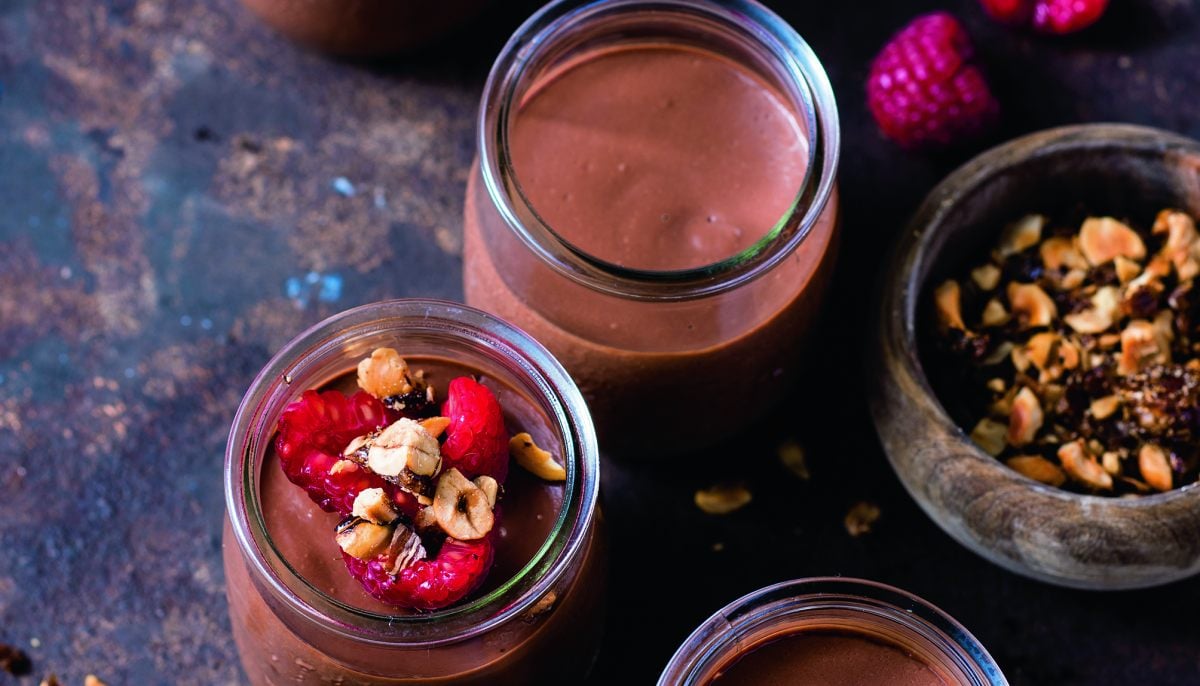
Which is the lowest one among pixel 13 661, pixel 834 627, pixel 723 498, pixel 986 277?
pixel 13 661

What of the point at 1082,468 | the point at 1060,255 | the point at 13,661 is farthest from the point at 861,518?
the point at 13,661

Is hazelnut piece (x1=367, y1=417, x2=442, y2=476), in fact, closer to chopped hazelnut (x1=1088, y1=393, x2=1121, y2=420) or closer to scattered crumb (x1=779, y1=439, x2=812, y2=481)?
scattered crumb (x1=779, y1=439, x2=812, y2=481)

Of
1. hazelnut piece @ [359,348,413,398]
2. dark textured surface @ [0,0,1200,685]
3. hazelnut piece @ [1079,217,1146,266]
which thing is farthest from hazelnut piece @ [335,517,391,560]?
hazelnut piece @ [1079,217,1146,266]

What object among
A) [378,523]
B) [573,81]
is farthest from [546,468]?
[573,81]

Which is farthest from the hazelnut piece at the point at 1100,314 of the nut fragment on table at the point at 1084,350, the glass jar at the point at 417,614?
the glass jar at the point at 417,614

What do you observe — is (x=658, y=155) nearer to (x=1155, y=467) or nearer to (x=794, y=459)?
(x=794, y=459)

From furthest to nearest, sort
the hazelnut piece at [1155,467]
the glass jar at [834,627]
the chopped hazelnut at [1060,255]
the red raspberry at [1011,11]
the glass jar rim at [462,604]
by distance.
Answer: the red raspberry at [1011,11], the chopped hazelnut at [1060,255], the hazelnut piece at [1155,467], the glass jar at [834,627], the glass jar rim at [462,604]

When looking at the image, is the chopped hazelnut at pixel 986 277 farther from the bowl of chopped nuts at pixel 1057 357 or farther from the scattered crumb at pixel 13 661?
the scattered crumb at pixel 13 661
